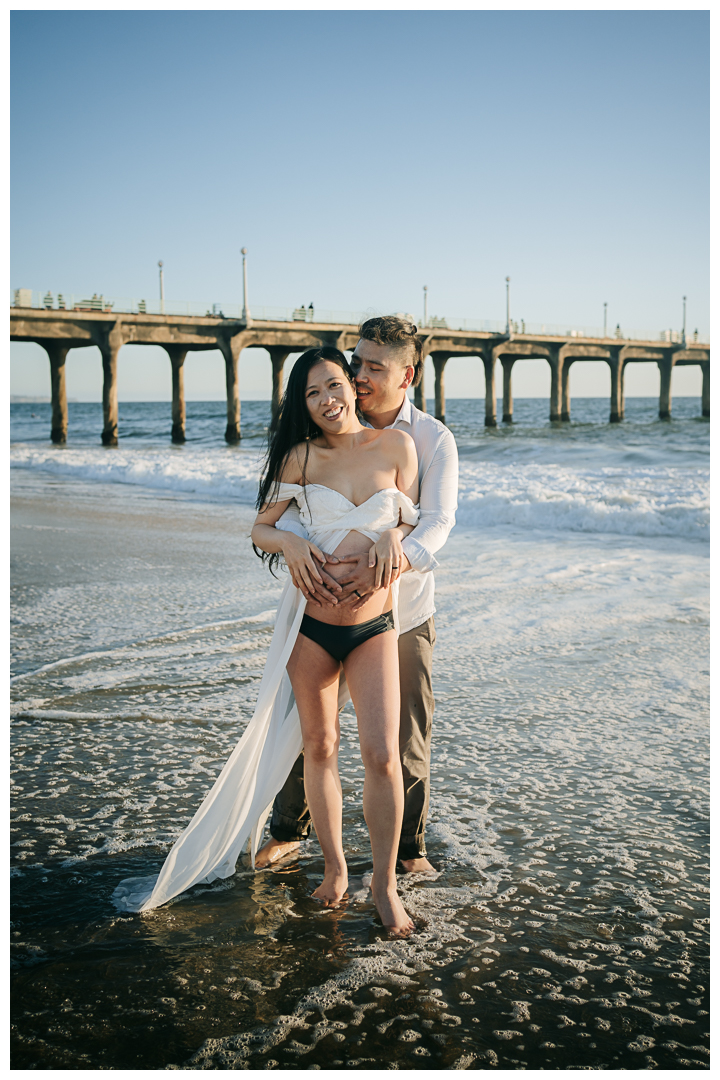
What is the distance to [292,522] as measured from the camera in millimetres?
2754

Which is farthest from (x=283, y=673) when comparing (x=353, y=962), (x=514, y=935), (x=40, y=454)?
(x=40, y=454)

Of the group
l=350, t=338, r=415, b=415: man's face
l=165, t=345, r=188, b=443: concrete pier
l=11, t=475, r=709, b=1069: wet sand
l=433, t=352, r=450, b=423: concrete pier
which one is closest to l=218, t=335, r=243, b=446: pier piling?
l=165, t=345, r=188, b=443: concrete pier

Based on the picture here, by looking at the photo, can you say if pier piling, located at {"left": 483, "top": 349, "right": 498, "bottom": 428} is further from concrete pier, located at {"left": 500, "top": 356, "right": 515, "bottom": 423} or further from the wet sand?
the wet sand

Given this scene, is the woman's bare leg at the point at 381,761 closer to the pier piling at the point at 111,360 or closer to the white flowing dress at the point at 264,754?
the white flowing dress at the point at 264,754

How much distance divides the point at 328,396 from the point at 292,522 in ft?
1.47

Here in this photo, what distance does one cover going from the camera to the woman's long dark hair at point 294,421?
2.69 m

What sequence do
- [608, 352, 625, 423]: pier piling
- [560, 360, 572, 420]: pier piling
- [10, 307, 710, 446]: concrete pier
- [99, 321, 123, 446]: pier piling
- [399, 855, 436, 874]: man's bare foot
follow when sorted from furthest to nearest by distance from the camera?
1. [608, 352, 625, 423]: pier piling
2. [560, 360, 572, 420]: pier piling
3. [99, 321, 123, 446]: pier piling
4. [10, 307, 710, 446]: concrete pier
5. [399, 855, 436, 874]: man's bare foot

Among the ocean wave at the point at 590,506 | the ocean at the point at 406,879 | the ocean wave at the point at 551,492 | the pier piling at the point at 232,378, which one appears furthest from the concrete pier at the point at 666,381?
the ocean at the point at 406,879

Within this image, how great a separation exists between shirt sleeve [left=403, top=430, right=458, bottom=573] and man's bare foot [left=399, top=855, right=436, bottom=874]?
3.60 feet

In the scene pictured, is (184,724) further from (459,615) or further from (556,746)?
(459,615)

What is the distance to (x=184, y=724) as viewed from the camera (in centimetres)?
Answer: 439

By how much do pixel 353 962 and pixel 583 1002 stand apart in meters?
0.67

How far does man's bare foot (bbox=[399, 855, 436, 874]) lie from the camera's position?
117 inches

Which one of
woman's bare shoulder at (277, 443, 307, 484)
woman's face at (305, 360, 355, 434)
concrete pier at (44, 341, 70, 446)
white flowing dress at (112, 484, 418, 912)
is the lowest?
white flowing dress at (112, 484, 418, 912)
